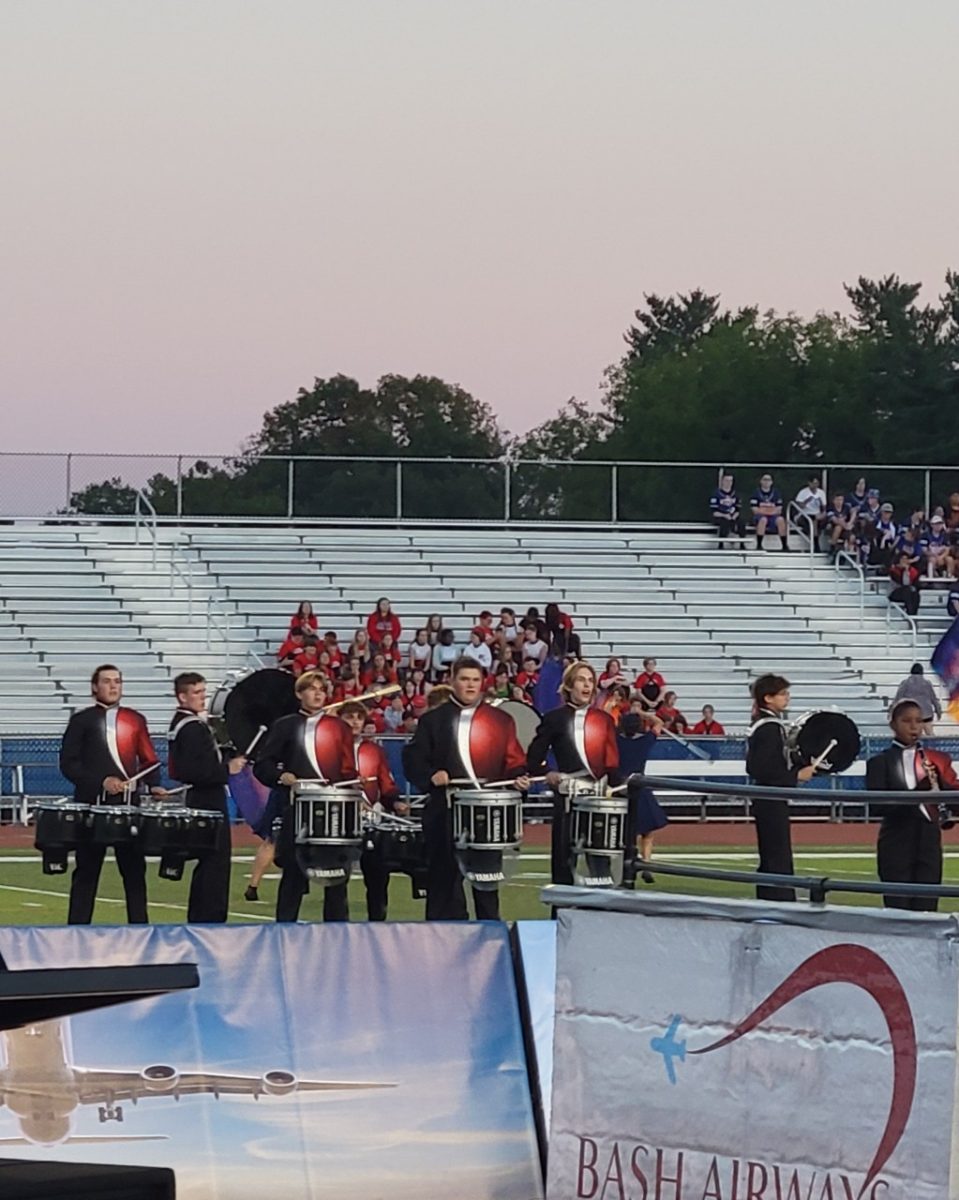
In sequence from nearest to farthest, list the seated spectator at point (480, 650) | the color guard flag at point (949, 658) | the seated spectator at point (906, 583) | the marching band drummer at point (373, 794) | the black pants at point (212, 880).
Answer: the black pants at point (212, 880) < the marching band drummer at point (373, 794) < the seated spectator at point (480, 650) < the color guard flag at point (949, 658) < the seated spectator at point (906, 583)

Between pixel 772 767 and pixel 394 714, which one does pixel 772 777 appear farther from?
pixel 394 714

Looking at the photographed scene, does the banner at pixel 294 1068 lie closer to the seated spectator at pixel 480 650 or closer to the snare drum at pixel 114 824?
the snare drum at pixel 114 824

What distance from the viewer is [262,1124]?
876 centimetres

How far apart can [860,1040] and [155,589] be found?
2737cm

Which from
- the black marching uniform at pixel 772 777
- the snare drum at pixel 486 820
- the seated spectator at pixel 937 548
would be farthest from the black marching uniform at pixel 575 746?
the seated spectator at pixel 937 548

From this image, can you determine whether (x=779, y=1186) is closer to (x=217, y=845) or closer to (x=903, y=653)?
(x=217, y=845)

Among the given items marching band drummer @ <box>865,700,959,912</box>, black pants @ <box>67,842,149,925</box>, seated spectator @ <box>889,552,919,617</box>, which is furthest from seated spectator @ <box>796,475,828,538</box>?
black pants @ <box>67,842,149,925</box>

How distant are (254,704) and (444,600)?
17.8m

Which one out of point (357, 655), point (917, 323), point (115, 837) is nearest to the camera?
point (115, 837)

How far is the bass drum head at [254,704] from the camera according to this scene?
1591 cm

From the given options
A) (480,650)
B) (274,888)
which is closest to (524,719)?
(274,888)

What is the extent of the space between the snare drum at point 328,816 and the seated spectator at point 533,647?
15.4m

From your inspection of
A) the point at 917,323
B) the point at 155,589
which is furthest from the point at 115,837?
the point at 917,323

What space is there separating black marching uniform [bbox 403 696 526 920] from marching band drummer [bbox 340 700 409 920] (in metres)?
0.49
